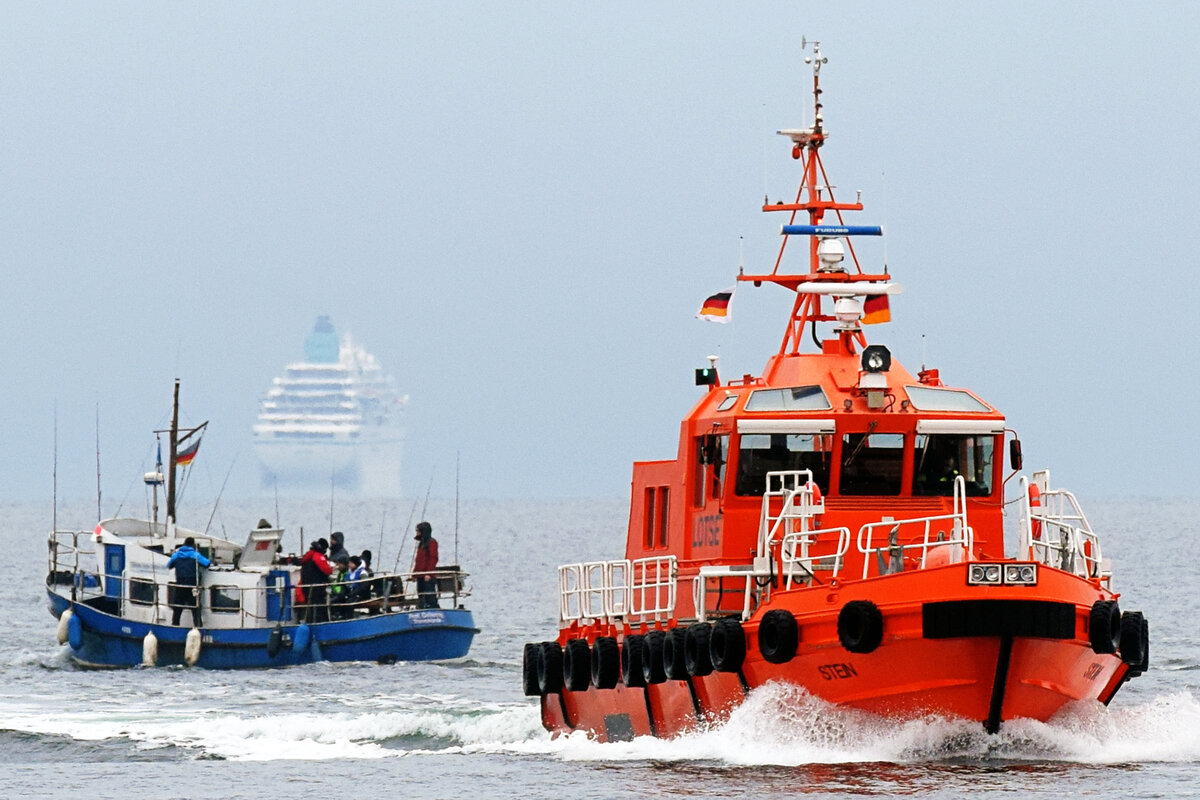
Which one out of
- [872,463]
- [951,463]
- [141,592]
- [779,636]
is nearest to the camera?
[779,636]

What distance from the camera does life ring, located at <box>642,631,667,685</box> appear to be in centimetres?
2047

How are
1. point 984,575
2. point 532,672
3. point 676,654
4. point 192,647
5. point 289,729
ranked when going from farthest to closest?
point 192,647, point 289,729, point 532,672, point 676,654, point 984,575

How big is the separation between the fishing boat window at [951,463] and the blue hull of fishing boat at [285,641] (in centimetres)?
1531

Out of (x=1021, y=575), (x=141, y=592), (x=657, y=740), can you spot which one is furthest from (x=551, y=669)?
(x=141, y=592)

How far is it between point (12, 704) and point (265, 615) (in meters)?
6.26

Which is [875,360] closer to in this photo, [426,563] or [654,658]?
[654,658]

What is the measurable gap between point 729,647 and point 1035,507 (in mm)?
3414

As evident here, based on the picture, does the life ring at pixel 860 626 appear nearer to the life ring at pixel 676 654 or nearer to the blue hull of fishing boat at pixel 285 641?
the life ring at pixel 676 654

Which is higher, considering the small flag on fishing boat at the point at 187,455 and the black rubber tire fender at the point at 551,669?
the small flag on fishing boat at the point at 187,455

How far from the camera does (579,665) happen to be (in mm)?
22422

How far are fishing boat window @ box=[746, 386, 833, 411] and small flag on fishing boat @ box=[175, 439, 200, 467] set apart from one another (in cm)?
1967

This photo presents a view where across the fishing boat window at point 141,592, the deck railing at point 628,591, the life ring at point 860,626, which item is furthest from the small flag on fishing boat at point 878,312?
the fishing boat window at point 141,592

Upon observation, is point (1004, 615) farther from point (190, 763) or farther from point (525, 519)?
point (525, 519)

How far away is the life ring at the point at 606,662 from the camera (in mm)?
21688
